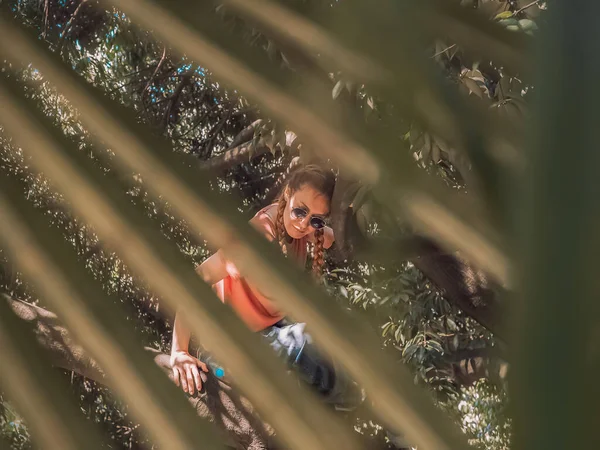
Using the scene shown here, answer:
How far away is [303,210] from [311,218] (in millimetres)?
27

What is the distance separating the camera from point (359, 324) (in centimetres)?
12

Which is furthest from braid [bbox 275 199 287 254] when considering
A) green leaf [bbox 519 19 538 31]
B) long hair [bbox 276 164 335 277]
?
green leaf [bbox 519 19 538 31]

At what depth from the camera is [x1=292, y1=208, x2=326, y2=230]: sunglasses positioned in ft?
3.83

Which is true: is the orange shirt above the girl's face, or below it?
below

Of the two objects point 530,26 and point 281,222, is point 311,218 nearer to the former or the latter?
point 281,222

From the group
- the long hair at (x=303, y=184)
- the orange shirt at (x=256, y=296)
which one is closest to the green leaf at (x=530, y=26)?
the orange shirt at (x=256, y=296)

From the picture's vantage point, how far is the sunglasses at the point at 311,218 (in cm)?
117

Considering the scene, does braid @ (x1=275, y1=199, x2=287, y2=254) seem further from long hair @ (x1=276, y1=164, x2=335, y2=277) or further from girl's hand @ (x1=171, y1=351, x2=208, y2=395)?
girl's hand @ (x1=171, y1=351, x2=208, y2=395)

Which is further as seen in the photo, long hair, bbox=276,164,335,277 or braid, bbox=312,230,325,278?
braid, bbox=312,230,325,278

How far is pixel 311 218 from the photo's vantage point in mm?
1192

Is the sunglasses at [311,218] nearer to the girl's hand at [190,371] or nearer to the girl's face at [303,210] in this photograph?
the girl's face at [303,210]

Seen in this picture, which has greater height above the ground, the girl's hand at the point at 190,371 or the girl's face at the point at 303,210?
the girl's face at the point at 303,210

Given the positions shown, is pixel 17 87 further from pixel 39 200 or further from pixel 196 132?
pixel 196 132

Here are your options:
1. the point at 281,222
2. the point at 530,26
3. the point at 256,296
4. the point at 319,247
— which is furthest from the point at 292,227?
the point at 530,26
